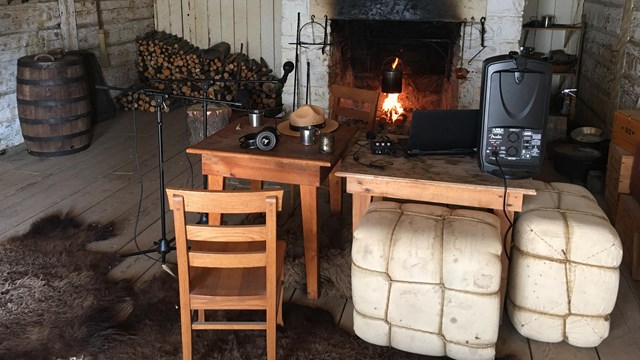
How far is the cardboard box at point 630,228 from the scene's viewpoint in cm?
286

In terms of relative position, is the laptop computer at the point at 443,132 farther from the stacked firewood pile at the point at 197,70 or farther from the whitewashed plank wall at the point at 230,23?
the whitewashed plank wall at the point at 230,23

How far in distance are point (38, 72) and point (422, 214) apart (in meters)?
3.36

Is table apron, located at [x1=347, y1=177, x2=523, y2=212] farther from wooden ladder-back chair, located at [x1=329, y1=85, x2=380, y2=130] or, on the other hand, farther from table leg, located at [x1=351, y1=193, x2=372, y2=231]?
wooden ladder-back chair, located at [x1=329, y1=85, x2=380, y2=130]

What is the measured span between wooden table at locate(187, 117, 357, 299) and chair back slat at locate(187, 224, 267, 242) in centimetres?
58

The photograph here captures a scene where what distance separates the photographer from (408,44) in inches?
190

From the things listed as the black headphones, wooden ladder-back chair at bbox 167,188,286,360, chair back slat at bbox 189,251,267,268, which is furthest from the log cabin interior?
chair back slat at bbox 189,251,267,268

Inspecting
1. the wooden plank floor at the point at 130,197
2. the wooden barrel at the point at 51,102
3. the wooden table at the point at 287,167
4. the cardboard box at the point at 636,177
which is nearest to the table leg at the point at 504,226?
the wooden plank floor at the point at 130,197

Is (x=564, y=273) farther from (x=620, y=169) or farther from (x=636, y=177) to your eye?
(x=620, y=169)

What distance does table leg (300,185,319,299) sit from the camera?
251 centimetres

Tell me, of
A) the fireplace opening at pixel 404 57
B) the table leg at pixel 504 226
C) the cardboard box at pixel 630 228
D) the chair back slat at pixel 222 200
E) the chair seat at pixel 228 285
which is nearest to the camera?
the chair back slat at pixel 222 200

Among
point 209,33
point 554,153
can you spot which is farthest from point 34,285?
point 209,33

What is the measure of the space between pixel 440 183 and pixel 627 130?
1.75m

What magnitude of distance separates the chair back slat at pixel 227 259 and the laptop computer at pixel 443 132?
82 cm

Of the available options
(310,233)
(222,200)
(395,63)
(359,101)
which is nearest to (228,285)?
(222,200)
